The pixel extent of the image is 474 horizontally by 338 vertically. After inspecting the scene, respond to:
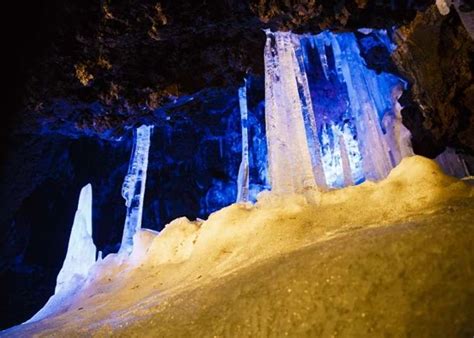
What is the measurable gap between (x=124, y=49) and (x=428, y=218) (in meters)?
6.26

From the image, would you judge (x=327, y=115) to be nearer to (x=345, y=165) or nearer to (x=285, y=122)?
(x=345, y=165)

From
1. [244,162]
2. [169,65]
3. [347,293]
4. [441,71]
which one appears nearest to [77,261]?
[169,65]

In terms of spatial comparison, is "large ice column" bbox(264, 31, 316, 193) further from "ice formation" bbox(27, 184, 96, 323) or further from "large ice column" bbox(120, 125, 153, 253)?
"ice formation" bbox(27, 184, 96, 323)

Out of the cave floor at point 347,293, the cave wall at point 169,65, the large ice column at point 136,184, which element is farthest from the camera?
the large ice column at point 136,184

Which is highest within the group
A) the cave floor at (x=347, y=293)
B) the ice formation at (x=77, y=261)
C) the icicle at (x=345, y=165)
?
the icicle at (x=345, y=165)

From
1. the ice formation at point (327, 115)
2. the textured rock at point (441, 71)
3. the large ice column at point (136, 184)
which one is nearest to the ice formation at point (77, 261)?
the large ice column at point (136, 184)

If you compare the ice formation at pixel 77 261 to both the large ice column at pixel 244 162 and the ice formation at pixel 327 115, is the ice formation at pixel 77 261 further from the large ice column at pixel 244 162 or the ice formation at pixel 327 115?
the ice formation at pixel 327 115

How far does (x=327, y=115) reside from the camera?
38.3ft

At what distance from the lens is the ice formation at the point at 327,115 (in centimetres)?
645

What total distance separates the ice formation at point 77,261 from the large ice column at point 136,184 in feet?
3.04

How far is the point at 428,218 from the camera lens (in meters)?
3.20

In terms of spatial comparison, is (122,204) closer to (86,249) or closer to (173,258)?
(86,249)

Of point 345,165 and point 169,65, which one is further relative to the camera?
point 345,165

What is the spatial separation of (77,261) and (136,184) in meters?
2.35
